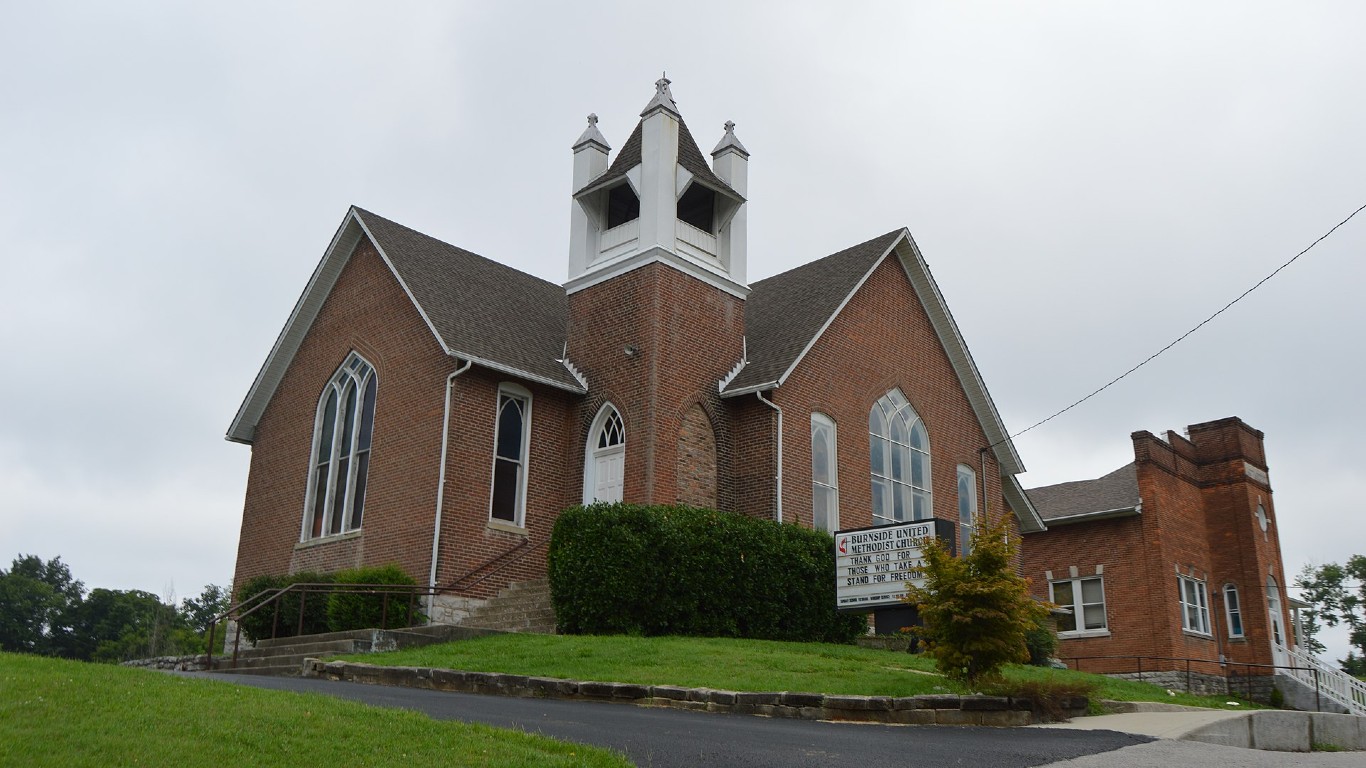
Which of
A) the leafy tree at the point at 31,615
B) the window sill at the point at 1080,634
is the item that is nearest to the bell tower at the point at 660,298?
the window sill at the point at 1080,634

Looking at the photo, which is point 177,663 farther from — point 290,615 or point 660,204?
point 660,204

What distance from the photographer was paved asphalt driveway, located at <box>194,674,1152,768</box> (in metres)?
9.71

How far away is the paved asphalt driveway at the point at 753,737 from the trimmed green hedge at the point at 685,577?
5310 mm

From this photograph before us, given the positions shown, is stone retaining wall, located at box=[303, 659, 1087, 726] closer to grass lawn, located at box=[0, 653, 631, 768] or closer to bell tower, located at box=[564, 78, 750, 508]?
grass lawn, located at box=[0, 653, 631, 768]

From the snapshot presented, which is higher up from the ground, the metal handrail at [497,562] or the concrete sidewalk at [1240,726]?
the metal handrail at [497,562]

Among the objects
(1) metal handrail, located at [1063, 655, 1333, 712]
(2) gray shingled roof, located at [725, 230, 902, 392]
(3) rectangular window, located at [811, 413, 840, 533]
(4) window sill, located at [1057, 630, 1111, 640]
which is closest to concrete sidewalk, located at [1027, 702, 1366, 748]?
(3) rectangular window, located at [811, 413, 840, 533]

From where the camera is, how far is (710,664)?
50.7 feet

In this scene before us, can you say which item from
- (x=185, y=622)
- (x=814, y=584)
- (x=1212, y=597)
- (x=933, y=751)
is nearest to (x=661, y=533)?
(x=814, y=584)

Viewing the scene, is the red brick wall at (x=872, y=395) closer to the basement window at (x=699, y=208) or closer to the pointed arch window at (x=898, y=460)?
the pointed arch window at (x=898, y=460)

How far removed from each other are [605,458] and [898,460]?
7.03m

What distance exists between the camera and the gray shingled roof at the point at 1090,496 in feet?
108

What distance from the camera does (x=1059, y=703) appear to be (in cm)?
1341

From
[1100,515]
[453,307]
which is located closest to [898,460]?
[1100,515]

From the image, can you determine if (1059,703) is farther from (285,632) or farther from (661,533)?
(285,632)
